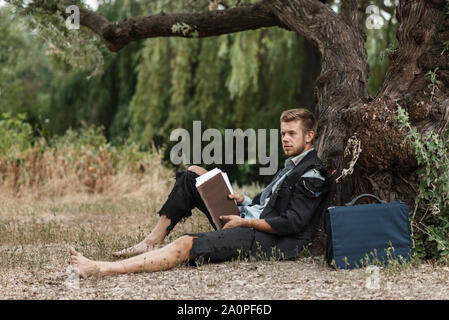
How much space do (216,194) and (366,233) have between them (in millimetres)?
1033

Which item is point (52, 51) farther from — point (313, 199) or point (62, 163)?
point (313, 199)

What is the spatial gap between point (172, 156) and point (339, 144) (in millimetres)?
5937

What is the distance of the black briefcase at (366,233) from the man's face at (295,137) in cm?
60

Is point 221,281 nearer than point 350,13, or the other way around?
point 221,281

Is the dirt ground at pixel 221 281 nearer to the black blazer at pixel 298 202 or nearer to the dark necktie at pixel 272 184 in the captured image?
the black blazer at pixel 298 202

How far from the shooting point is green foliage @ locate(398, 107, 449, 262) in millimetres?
3586

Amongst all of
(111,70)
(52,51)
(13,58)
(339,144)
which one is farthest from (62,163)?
(13,58)

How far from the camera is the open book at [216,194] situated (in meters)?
3.87

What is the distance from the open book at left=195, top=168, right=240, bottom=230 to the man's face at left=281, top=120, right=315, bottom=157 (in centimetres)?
50

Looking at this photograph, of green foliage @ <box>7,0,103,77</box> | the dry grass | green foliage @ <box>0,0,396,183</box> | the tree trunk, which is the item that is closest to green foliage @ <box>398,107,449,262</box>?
the tree trunk

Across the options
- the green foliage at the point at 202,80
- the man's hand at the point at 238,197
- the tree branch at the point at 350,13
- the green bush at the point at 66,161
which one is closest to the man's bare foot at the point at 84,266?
the man's hand at the point at 238,197

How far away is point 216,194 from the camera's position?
3.93 metres

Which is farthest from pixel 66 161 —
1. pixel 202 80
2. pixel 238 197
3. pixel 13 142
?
pixel 238 197

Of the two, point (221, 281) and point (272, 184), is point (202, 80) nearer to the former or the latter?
point (272, 184)
